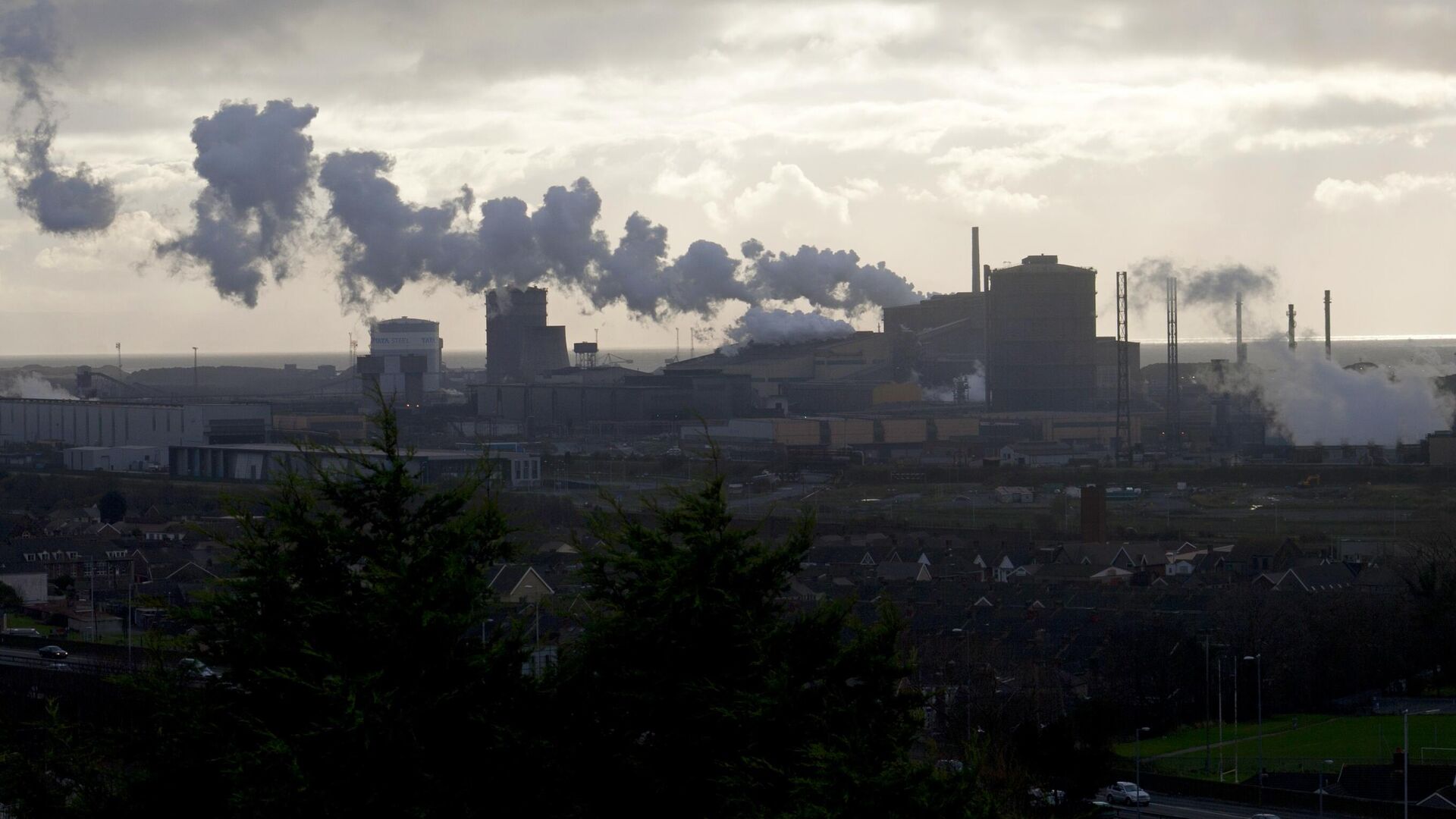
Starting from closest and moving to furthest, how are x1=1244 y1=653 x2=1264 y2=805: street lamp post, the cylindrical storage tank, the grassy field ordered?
x1=1244 y1=653 x2=1264 y2=805: street lamp post < the grassy field < the cylindrical storage tank

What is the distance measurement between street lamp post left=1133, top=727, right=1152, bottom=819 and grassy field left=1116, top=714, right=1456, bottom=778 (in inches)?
2.9

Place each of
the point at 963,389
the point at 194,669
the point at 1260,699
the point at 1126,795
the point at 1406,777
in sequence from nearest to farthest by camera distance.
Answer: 1. the point at 194,669
2. the point at 1406,777
3. the point at 1126,795
4. the point at 1260,699
5. the point at 963,389

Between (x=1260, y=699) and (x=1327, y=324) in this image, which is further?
(x=1327, y=324)

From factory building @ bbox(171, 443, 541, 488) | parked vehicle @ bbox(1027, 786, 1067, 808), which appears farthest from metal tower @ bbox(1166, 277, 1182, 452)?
parked vehicle @ bbox(1027, 786, 1067, 808)

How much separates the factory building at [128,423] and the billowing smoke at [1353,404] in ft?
101

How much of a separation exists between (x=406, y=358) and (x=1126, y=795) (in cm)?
5248

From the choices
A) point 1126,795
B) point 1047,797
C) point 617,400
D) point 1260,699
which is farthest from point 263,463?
point 1047,797

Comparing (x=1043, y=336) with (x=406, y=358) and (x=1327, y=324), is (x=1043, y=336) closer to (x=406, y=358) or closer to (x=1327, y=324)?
(x=1327, y=324)

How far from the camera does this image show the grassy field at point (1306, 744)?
14.4 metres

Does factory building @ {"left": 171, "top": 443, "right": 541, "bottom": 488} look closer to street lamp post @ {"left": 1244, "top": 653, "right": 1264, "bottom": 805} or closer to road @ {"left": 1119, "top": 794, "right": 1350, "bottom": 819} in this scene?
street lamp post @ {"left": 1244, "top": 653, "right": 1264, "bottom": 805}

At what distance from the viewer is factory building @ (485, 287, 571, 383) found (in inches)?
2574

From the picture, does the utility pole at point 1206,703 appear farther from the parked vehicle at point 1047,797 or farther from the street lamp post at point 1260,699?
the parked vehicle at point 1047,797

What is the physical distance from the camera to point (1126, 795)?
1283cm

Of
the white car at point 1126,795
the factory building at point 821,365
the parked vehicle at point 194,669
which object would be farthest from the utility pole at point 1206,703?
the factory building at point 821,365
